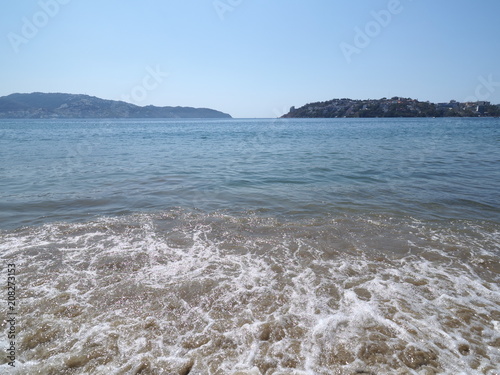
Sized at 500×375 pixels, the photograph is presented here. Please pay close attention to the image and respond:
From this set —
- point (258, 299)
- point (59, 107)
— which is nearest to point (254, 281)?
point (258, 299)

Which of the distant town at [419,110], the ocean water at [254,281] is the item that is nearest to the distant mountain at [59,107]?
the distant town at [419,110]

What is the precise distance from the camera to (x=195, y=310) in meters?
4.78

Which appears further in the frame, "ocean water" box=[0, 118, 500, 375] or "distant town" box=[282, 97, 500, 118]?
"distant town" box=[282, 97, 500, 118]

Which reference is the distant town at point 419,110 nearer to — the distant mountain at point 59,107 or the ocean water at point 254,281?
the distant mountain at point 59,107

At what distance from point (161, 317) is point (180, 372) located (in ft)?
3.85

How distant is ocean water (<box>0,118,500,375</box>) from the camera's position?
12.6 feet

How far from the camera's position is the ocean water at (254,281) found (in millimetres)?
3844

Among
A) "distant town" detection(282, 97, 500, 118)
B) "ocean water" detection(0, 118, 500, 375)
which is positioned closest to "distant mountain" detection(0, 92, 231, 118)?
"distant town" detection(282, 97, 500, 118)

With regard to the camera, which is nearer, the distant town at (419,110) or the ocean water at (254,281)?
the ocean water at (254,281)

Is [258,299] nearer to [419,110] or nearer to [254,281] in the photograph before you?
[254,281]

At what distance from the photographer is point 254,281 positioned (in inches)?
222

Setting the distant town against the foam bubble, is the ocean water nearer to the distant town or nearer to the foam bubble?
the foam bubble

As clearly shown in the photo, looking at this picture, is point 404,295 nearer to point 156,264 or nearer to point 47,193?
point 156,264

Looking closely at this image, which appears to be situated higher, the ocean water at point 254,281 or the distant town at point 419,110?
the distant town at point 419,110
